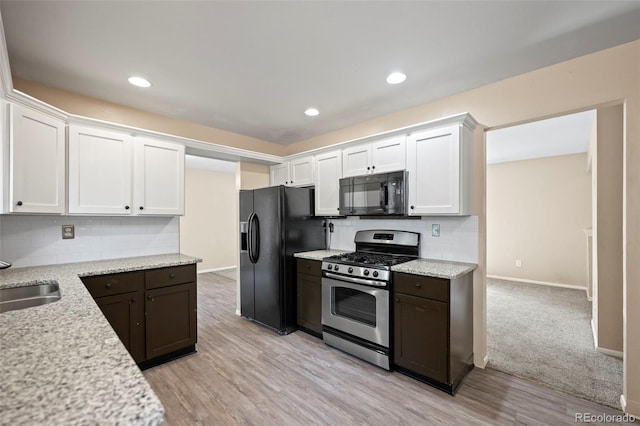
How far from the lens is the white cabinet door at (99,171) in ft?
8.29

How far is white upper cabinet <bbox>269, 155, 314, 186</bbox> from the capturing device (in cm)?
381

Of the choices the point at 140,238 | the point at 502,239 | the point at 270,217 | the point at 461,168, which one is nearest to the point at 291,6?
the point at 461,168

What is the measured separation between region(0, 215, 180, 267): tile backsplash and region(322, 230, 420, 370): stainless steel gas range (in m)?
1.95

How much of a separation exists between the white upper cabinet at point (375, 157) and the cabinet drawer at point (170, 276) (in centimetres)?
200

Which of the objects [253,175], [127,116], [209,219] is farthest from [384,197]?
[209,219]

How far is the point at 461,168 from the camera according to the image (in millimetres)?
2537

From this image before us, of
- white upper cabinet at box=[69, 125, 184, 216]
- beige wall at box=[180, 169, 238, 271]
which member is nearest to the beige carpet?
white upper cabinet at box=[69, 125, 184, 216]

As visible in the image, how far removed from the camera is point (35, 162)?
7.37ft

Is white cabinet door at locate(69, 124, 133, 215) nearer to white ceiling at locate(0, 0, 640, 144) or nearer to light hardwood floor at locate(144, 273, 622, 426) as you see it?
white ceiling at locate(0, 0, 640, 144)

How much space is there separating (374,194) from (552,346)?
2519mm

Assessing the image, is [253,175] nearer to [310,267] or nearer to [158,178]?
[158,178]

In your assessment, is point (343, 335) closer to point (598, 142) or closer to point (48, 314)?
point (48, 314)

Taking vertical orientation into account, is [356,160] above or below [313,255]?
above

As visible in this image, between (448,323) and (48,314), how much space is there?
2.47 m
